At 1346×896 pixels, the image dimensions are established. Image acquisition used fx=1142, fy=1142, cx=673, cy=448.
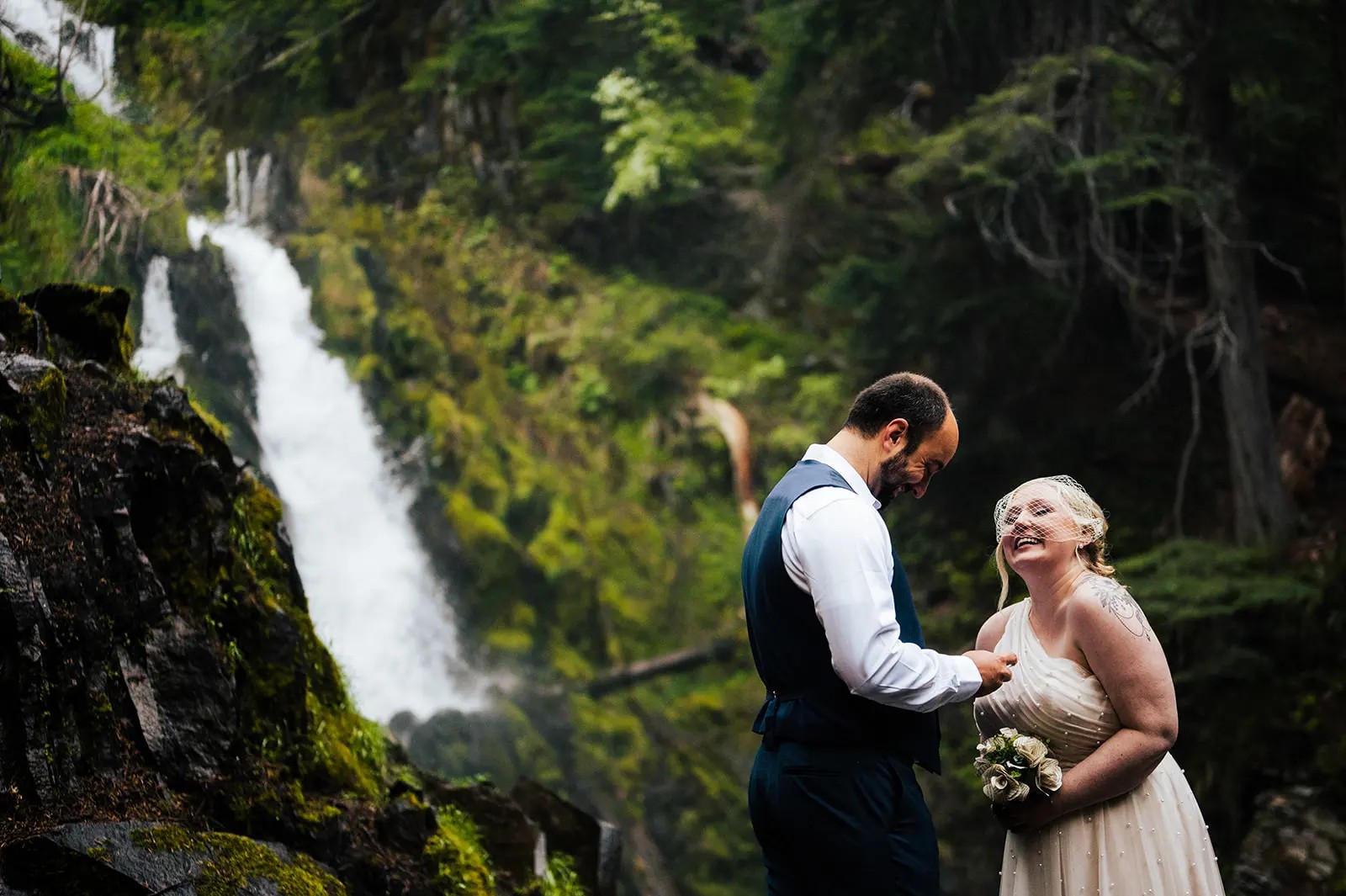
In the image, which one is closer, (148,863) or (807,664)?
(807,664)

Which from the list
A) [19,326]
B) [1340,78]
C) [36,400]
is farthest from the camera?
[1340,78]

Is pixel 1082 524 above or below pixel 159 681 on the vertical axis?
below

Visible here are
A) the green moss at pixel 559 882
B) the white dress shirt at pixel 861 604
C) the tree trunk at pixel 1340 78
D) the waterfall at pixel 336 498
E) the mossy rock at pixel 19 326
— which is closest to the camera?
the white dress shirt at pixel 861 604

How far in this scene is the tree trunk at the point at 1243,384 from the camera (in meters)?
8.09

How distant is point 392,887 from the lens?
3555mm

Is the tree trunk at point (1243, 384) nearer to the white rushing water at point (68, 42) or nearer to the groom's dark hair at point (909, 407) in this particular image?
the groom's dark hair at point (909, 407)

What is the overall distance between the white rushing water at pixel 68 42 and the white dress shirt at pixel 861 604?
23.3 feet

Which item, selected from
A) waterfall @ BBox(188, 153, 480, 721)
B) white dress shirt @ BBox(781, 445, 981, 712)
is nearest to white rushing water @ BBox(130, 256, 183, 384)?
waterfall @ BBox(188, 153, 480, 721)

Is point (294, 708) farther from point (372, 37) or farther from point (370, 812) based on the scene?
point (372, 37)

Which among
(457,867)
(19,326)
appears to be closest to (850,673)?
(457,867)

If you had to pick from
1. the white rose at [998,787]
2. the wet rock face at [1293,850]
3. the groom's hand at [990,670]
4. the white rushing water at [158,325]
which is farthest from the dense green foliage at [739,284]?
the groom's hand at [990,670]

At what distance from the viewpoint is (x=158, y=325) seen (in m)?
9.20

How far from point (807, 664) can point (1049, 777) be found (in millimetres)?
612

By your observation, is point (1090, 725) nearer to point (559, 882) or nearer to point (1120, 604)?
point (1120, 604)
